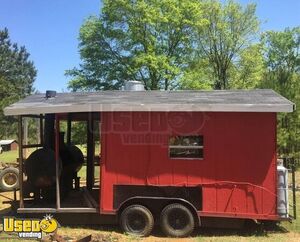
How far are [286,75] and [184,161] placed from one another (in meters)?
23.1

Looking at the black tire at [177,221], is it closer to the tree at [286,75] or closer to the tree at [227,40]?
the tree at [286,75]

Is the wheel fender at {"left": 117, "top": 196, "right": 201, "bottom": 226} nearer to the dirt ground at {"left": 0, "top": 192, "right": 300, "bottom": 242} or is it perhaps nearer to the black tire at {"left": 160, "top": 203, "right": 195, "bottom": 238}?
the black tire at {"left": 160, "top": 203, "right": 195, "bottom": 238}

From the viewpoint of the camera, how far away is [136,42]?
117ft

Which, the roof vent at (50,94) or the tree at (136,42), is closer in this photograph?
the roof vent at (50,94)

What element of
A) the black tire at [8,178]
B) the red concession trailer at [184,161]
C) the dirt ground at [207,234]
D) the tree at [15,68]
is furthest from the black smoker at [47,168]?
the tree at [15,68]

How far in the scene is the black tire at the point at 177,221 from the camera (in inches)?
418

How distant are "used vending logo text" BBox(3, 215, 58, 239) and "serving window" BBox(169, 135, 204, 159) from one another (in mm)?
3479

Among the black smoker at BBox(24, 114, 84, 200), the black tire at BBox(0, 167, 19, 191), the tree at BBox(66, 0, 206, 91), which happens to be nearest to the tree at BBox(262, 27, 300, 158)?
the tree at BBox(66, 0, 206, 91)

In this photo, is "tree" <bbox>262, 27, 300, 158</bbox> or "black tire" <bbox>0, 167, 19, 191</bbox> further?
"tree" <bbox>262, 27, 300, 158</bbox>

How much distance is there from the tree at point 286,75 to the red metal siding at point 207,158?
1744 cm

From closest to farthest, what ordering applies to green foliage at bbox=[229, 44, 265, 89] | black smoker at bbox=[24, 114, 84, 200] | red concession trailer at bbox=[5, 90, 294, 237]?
red concession trailer at bbox=[5, 90, 294, 237] → black smoker at bbox=[24, 114, 84, 200] → green foliage at bbox=[229, 44, 265, 89]

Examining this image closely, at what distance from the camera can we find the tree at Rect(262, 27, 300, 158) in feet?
95.5

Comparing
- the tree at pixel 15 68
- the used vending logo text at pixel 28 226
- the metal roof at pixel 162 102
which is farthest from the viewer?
the tree at pixel 15 68

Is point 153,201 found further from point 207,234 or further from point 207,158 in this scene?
point 207,158
